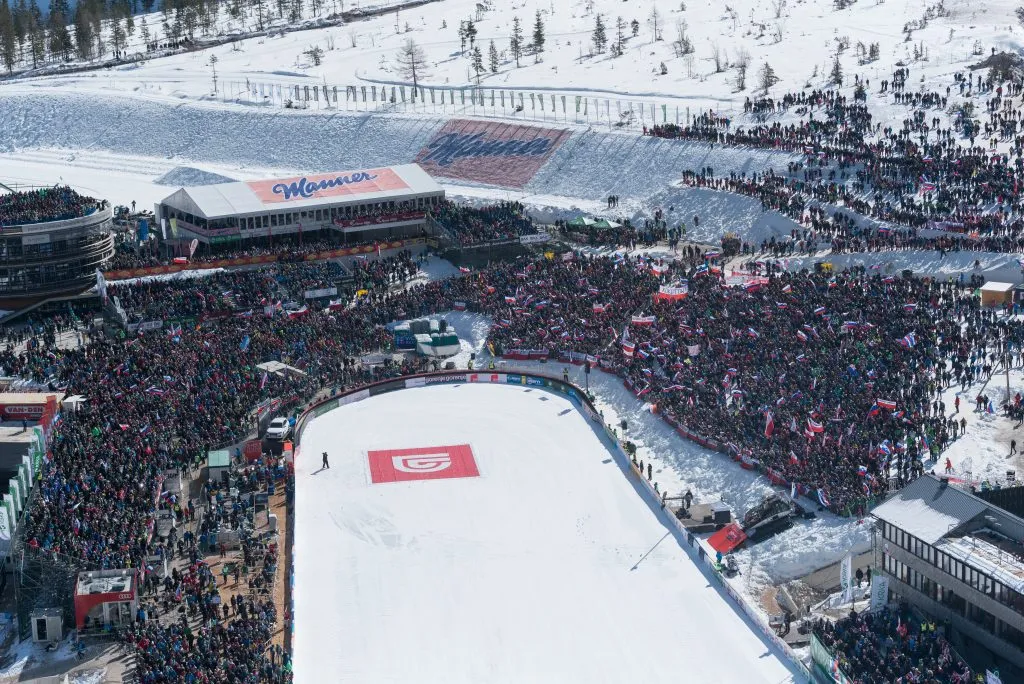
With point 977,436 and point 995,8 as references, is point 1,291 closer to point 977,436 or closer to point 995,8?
point 977,436

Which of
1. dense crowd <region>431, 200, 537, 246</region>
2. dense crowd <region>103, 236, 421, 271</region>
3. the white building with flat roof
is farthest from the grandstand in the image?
dense crowd <region>431, 200, 537, 246</region>

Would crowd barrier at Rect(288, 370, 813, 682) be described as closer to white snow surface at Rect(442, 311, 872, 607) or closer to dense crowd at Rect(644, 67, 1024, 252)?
white snow surface at Rect(442, 311, 872, 607)

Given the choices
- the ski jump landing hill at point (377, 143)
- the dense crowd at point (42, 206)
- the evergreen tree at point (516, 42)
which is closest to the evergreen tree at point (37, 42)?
the ski jump landing hill at point (377, 143)

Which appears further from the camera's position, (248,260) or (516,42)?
(516,42)

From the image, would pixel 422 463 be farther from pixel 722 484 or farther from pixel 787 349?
pixel 787 349

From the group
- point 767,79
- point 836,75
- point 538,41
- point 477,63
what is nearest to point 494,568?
point 836,75
